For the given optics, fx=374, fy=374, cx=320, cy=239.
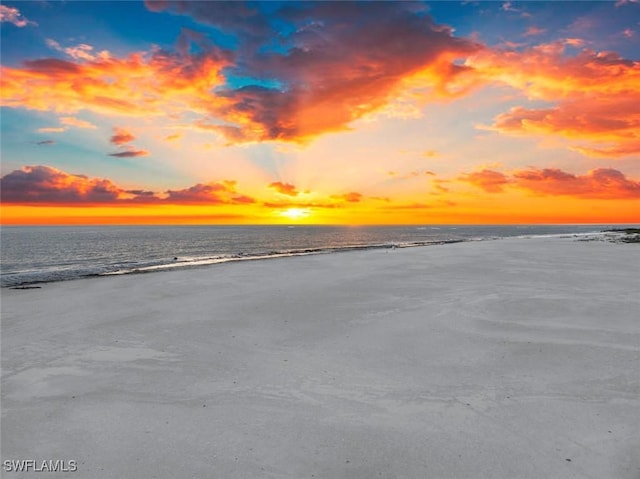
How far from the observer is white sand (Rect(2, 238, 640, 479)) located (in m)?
5.61

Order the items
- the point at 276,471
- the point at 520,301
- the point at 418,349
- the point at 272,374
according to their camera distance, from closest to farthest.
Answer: the point at 276,471, the point at 272,374, the point at 418,349, the point at 520,301

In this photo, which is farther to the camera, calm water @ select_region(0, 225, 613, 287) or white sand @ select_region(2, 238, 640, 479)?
calm water @ select_region(0, 225, 613, 287)

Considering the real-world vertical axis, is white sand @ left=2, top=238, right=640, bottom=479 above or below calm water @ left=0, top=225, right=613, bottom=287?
above

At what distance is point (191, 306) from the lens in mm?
16406

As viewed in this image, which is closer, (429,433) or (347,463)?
(347,463)

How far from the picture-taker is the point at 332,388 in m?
7.90

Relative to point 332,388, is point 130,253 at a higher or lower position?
lower

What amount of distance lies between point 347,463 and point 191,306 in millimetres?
12487

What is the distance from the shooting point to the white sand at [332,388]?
5605mm

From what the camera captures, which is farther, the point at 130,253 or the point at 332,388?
the point at 130,253

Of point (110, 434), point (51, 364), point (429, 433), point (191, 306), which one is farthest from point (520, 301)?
point (51, 364)

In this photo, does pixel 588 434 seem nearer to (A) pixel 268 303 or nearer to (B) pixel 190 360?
(B) pixel 190 360

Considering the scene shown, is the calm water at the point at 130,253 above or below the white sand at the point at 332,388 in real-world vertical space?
below

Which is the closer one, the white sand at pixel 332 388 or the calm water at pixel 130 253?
the white sand at pixel 332 388
